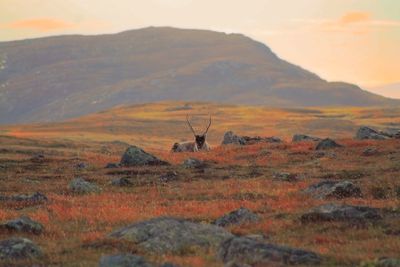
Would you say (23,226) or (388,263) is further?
(23,226)

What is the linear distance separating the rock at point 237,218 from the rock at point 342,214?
1.68m

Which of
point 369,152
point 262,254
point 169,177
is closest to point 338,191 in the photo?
point 169,177

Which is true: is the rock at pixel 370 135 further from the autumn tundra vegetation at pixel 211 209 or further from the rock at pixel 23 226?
the rock at pixel 23 226

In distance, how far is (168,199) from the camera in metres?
28.5

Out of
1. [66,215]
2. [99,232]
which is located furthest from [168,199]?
[99,232]

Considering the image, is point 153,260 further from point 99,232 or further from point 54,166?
point 54,166

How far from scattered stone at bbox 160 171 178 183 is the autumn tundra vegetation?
88mm

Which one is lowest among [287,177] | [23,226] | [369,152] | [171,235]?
[287,177]

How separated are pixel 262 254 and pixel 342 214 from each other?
7.39 m

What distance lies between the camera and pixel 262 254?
45.1ft

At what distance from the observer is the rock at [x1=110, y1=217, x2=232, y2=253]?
16422mm

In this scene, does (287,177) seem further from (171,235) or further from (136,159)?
(171,235)

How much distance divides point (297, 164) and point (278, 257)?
31.7 metres

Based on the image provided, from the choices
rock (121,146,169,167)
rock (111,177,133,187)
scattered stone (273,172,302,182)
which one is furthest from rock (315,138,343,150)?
rock (111,177,133,187)
